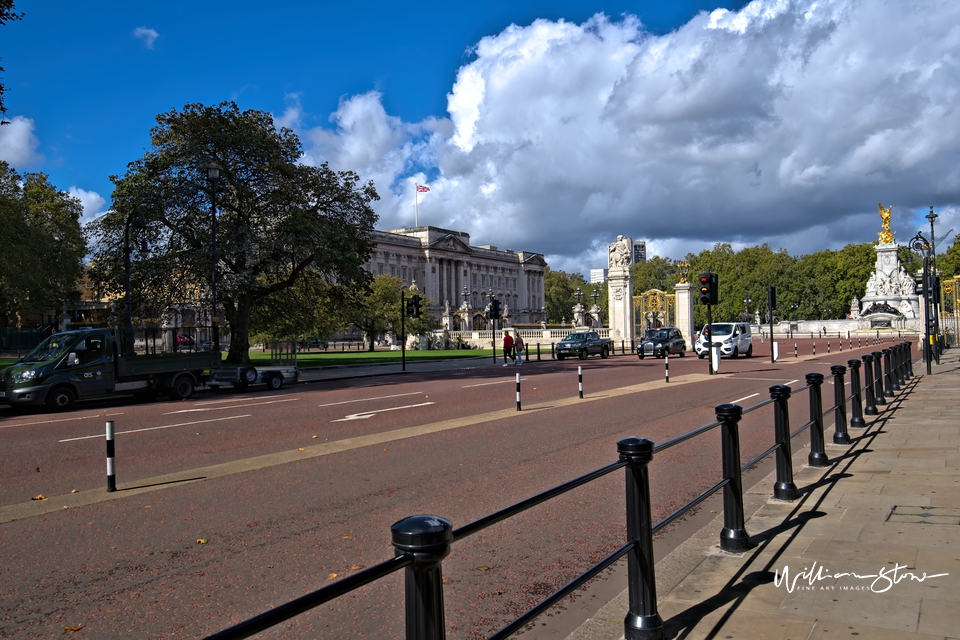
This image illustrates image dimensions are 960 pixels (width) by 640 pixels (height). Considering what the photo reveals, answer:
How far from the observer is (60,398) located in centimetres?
1883

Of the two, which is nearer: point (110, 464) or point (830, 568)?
point (830, 568)

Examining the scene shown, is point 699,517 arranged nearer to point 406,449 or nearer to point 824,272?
point 406,449

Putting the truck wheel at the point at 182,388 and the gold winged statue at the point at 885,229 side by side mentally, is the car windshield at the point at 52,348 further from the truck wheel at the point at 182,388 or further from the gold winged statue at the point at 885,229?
the gold winged statue at the point at 885,229

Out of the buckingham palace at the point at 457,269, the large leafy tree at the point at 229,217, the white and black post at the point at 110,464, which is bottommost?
the white and black post at the point at 110,464

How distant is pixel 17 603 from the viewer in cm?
493

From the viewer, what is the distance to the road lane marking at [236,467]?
25.2 ft

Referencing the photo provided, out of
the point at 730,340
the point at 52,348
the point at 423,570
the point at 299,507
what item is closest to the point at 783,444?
the point at 299,507

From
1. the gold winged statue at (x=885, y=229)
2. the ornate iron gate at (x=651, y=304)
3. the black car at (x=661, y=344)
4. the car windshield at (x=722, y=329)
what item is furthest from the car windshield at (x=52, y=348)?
the gold winged statue at (x=885, y=229)

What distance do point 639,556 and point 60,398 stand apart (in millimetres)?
18930

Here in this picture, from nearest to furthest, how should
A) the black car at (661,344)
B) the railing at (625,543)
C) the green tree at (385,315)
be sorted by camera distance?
the railing at (625,543) → the black car at (661,344) → the green tree at (385,315)

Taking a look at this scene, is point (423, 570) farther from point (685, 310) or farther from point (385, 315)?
point (385, 315)

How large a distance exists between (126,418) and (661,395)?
42.2ft

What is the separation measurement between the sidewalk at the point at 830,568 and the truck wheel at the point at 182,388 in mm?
18066

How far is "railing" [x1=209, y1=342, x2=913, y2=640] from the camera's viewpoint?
214 cm
